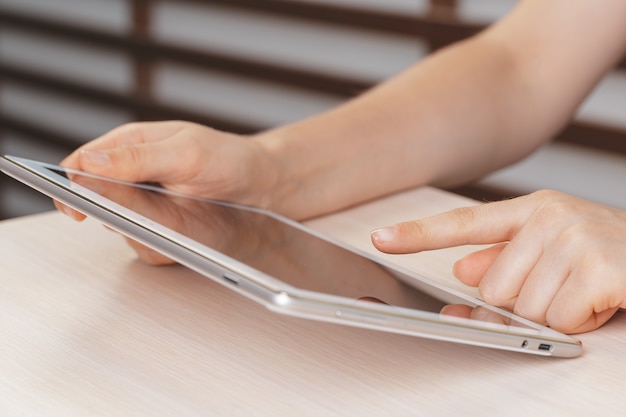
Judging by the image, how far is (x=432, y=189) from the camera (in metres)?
0.83

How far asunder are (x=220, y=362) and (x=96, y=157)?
0.21 metres

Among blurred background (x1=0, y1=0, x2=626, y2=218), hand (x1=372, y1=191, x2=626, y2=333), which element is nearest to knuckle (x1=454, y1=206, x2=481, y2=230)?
hand (x1=372, y1=191, x2=626, y2=333)

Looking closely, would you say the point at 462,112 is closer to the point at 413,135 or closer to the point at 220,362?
the point at 413,135

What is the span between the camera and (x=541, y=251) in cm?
57

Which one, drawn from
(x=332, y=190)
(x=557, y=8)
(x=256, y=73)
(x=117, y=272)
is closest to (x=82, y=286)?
(x=117, y=272)

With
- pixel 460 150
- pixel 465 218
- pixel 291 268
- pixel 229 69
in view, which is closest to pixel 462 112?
pixel 460 150

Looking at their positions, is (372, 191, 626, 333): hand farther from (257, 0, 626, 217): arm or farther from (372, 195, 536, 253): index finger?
(257, 0, 626, 217): arm

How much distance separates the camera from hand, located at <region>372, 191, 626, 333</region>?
1.78 ft

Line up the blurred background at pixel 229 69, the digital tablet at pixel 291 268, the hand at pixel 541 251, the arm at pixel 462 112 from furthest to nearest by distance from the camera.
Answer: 1. the blurred background at pixel 229 69
2. the arm at pixel 462 112
3. the hand at pixel 541 251
4. the digital tablet at pixel 291 268

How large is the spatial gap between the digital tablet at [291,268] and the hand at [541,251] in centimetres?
3

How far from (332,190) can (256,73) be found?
179cm

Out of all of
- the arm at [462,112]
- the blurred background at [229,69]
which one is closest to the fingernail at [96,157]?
the arm at [462,112]

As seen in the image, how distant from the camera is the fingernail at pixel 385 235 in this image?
570mm

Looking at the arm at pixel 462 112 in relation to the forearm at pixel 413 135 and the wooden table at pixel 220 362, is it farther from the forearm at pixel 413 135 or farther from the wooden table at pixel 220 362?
the wooden table at pixel 220 362
